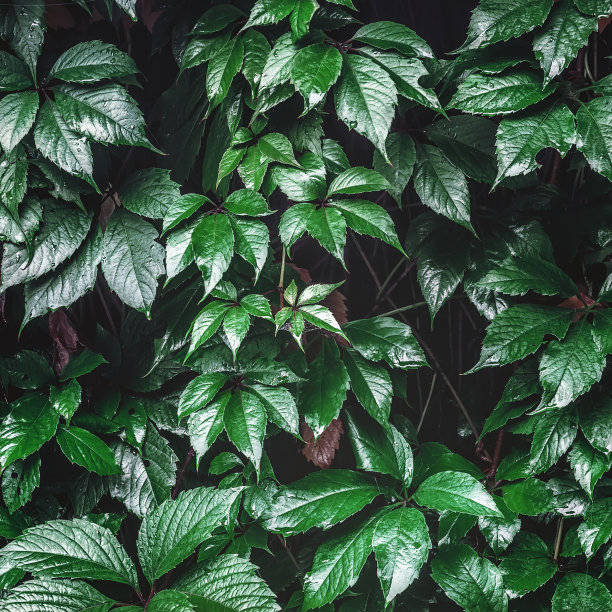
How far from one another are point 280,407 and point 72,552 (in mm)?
448

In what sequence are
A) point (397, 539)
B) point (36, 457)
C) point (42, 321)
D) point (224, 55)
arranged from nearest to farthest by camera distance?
point (397, 539) → point (224, 55) → point (36, 457) → point (42, 321)

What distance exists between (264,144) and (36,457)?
2.57ft

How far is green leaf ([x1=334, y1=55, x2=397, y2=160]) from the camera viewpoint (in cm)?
100

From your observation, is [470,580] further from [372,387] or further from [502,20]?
[502,20]

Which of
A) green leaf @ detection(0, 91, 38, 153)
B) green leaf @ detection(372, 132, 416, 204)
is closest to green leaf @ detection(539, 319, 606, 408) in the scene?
green leaf @ detection(372, 132, 416, 204)

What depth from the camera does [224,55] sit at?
111 centimetres

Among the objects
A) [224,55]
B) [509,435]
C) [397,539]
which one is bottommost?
[509,435]

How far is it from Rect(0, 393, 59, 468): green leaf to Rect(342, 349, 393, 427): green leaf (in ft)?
1.96

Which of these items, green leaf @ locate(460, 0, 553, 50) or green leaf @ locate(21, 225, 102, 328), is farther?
green leaf @ locate(21, 225, 102, 328)

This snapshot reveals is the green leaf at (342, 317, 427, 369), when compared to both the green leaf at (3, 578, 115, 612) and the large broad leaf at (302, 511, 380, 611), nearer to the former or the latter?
the large broad leaf at (302, 511, 380, 611)

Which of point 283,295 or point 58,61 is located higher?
point 58,61

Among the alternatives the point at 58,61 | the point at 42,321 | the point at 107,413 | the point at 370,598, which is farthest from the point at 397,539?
the point at 58,61

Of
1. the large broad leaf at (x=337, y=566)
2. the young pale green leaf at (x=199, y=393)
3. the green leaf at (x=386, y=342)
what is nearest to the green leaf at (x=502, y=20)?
the green leaf at (x=386, y=342)

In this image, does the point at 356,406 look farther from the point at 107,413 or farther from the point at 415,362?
the point at 107,413
